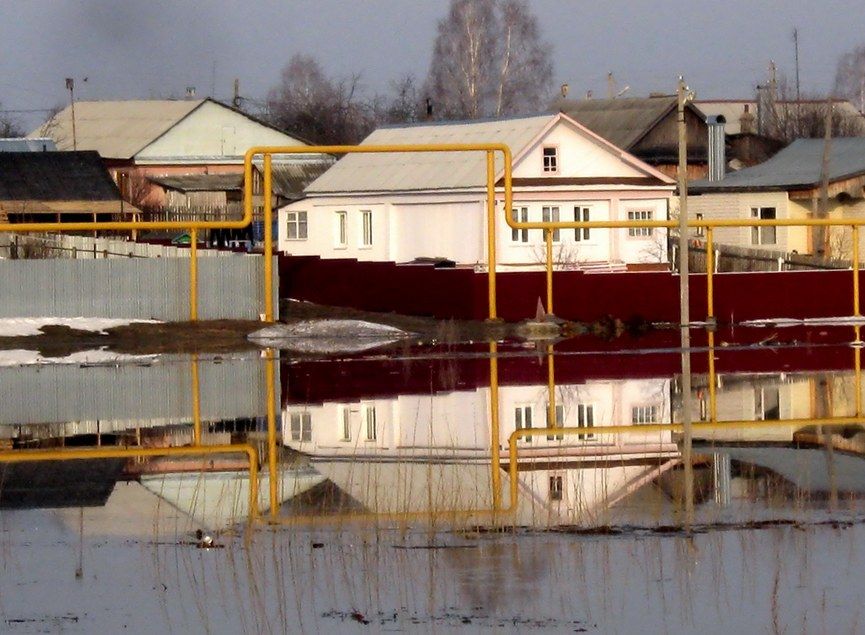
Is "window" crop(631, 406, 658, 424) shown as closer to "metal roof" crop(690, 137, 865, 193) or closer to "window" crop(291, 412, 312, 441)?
"window" crop(291, 412, 312, 441)

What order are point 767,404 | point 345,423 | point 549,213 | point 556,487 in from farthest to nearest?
point 549,213, point 767,404, point 345,423, point 556,487

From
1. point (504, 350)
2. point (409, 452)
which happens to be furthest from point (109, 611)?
point (504, 350)

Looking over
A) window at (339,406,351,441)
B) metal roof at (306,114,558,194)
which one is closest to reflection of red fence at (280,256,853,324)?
metal roof at (306,114,558,194)

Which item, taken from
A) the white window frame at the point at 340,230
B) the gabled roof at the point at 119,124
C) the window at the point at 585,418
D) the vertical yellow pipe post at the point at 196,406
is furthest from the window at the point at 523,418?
the gabled roof at the point at 119,124

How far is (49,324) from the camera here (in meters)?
29.9

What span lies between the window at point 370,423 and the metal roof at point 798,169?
3577 centimetres

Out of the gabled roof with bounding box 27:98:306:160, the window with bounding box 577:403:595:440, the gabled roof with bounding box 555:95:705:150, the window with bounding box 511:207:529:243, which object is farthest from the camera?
the gabled roof with bounding box 27:98:306:160

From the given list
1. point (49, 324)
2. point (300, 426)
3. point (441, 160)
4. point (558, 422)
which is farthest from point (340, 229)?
point (558, 422)

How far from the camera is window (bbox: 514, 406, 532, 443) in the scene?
53.2ft

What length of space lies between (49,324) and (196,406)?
11.7 m

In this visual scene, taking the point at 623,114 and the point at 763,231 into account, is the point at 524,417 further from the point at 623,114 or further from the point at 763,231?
the point at 623,114

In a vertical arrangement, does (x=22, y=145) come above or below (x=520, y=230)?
above

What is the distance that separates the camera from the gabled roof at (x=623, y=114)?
82125 mm

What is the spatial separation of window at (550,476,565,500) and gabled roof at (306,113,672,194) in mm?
31653
